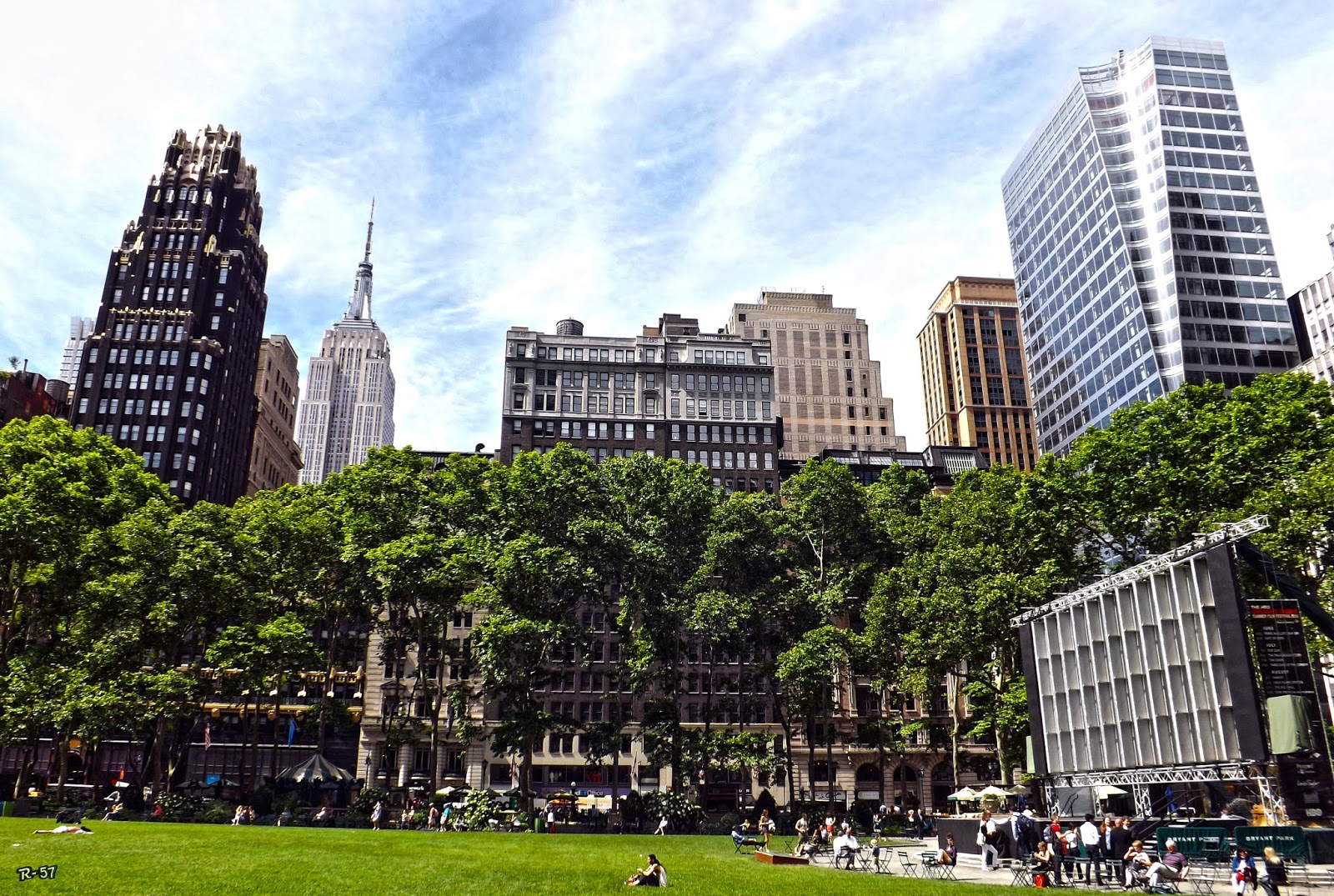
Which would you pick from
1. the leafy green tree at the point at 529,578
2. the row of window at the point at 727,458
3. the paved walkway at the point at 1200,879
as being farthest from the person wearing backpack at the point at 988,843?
the row of window at the point at 727,458

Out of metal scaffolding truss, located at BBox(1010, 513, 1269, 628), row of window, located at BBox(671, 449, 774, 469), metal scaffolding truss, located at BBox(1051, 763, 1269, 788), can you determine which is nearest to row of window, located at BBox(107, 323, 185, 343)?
row of window, located at BBox(671, 449, 774, 469)

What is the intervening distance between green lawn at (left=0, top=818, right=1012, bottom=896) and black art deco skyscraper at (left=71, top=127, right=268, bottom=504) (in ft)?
294

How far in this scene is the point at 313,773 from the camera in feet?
179

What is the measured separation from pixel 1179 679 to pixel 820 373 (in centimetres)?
13004

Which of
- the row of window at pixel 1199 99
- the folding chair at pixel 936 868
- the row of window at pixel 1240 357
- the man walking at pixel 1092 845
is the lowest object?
the folding chair at pixel 936 868

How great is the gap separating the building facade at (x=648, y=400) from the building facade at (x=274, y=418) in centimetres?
5878

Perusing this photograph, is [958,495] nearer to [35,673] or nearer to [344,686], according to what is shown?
[35,673]

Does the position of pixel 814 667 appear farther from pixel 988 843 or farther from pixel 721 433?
pixel 721 433

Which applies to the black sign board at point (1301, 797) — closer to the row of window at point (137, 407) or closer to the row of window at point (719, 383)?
the row of window at point (719, 383)

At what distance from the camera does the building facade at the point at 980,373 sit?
168750mm

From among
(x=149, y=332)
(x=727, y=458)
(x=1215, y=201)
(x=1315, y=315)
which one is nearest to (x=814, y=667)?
(x=727, y=458)

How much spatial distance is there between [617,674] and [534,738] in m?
6.53

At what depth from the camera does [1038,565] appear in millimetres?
51594

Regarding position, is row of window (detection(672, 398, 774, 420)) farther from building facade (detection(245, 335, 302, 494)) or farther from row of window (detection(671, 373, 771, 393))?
building facade (detection(245, 335, 302, 494))
